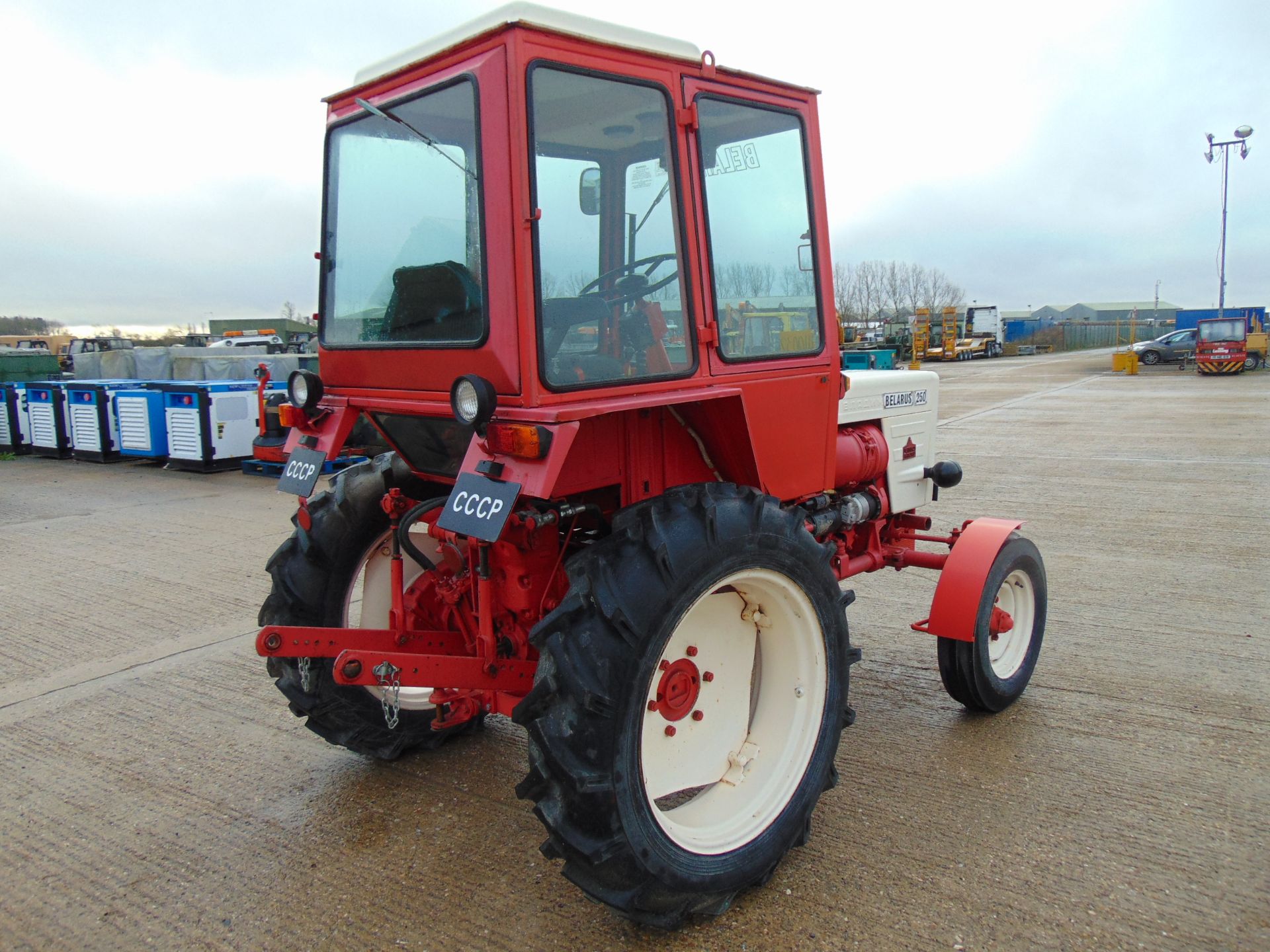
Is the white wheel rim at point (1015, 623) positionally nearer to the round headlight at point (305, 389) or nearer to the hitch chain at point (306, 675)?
the hitch chain at point (306, 675)

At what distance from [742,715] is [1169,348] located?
1363 inches

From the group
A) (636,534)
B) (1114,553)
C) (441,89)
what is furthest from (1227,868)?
(1114,553)

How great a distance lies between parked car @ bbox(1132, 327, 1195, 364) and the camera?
3127cm

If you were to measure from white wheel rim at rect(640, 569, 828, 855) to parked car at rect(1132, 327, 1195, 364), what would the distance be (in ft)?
110

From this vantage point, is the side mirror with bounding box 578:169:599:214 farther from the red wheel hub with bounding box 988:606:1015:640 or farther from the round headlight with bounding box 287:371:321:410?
the red wheel hub with bounding box 988:606:1015:640

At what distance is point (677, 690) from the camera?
2.74 metres

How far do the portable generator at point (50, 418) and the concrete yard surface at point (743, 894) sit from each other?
817 centimetres

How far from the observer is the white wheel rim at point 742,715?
276 cm

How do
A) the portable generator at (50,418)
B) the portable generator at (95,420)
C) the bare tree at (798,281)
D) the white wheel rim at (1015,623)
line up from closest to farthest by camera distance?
the bare tree at (798,281), the white wheel rim at (1015,623), the portable generator at (95,420), the portable generator at (50,418)

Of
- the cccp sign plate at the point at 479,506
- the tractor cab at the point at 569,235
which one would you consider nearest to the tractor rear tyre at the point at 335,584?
the tractor cab at the point at 569,235

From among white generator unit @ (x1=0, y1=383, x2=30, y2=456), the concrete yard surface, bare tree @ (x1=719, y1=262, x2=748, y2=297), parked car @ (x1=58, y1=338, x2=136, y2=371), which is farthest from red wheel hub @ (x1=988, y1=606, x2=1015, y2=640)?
parked car @ (x1=58, y1=338, x2=136, y2=371)

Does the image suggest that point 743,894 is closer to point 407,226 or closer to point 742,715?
point 742,715

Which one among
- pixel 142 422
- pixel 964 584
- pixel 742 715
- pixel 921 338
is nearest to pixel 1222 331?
pixel 921 338

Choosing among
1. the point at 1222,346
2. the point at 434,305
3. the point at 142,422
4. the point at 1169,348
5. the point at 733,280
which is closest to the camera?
the point at 434,305
